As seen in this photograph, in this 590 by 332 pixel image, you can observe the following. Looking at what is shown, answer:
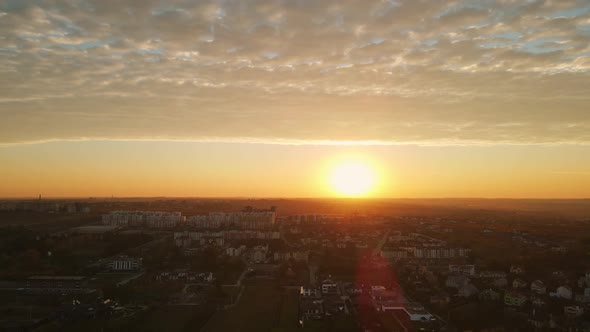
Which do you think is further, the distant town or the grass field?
the distant town

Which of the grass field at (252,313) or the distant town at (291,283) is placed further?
the distant town at (291,283)

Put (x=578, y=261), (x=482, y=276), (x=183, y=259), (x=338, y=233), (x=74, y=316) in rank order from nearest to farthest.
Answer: (x=74, y=316)
(x=482, y=276)
(x=578, y=261)
(x=183, y=259)
(x=338, y=233)

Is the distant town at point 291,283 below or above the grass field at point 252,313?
above

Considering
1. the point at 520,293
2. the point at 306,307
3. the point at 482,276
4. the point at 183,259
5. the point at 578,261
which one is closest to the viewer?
the point at 306,307

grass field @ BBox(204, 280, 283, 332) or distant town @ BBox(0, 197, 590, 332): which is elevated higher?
distant town @ BBox(0, 197, 590, 332)

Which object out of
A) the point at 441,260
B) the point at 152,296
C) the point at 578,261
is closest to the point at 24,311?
the point at 152,296

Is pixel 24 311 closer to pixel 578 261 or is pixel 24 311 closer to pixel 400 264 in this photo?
pixel 400 264

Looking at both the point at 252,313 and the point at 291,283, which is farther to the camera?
the point at 291,283

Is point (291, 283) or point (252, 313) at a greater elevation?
point (291, 283)
